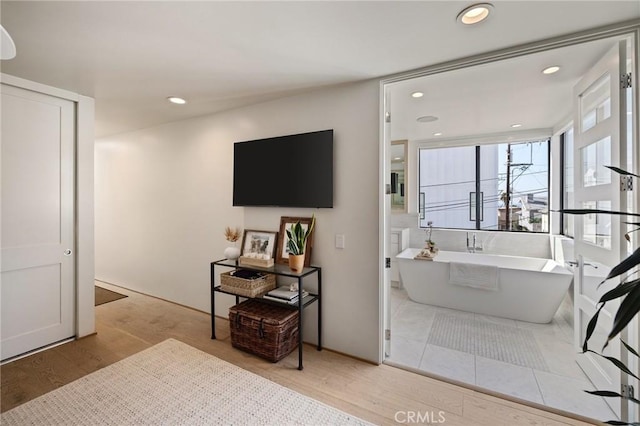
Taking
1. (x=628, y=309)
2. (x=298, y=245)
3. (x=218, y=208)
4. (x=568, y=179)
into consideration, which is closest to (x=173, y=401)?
(x=298, y=245)

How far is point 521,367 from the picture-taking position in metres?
2.38

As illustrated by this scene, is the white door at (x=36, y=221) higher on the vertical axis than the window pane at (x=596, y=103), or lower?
lower

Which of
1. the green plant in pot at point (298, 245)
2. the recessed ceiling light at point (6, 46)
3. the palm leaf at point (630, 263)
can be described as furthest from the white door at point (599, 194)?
the recessed ceiling light at point (6, 46)

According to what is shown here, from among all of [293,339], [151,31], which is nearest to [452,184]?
[293,339]

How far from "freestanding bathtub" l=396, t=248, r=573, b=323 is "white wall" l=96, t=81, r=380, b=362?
1.64m

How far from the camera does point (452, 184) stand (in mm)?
4941

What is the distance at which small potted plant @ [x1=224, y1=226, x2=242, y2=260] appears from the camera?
2956 mm

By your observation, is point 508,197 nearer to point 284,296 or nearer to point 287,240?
point 287,240

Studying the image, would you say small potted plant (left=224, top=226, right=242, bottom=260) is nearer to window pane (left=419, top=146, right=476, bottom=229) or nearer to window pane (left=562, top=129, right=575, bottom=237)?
window pane (left=419, top=146, right=476, bottom=229)

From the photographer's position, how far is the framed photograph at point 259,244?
2.90 meters

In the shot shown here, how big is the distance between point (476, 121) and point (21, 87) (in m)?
4.75

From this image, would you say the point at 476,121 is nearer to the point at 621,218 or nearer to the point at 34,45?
the point at 621,218

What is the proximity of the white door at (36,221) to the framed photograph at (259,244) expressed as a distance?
A: 1649 mm

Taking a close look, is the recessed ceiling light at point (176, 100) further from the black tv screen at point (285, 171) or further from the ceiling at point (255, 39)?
the black tv screen at point (285, 171)
